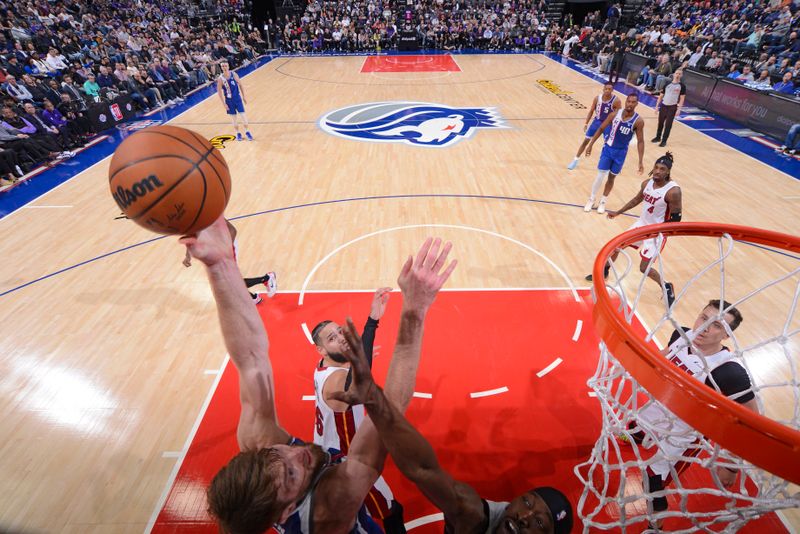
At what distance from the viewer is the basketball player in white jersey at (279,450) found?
4.68ft

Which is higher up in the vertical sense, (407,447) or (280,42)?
(407,447)

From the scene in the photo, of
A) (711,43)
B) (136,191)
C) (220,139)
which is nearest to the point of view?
(136,191)

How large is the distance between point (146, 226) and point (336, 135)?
29.5 ft

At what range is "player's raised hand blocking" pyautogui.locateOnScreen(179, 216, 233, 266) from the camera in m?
1.65

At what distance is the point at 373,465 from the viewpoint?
1.60 meters

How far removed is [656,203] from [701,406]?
3536 millimetres

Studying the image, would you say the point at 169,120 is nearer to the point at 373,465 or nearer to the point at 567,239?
the point at 567,239

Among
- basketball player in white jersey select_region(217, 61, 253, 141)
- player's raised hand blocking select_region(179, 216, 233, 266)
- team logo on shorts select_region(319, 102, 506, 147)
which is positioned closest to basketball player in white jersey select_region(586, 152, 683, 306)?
player's raised hand blocking select_region(179, 216, 233, 266)

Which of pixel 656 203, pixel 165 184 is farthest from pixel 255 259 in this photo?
pixel 656 203

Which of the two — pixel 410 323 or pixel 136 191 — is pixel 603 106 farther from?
pixel 136 191

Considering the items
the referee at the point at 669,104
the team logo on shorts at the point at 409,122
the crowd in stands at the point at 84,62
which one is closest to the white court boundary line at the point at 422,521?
the team logo on shorts at the point at 409,122

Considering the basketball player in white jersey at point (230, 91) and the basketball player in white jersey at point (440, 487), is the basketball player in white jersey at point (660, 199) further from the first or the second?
the basketball player in white jersey at point (230, 91)

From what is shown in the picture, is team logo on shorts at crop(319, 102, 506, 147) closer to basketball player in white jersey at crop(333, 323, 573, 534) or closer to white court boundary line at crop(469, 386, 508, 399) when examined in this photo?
white court boundary line at crop(469, 386, 508, 399)

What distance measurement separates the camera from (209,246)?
1749mm
